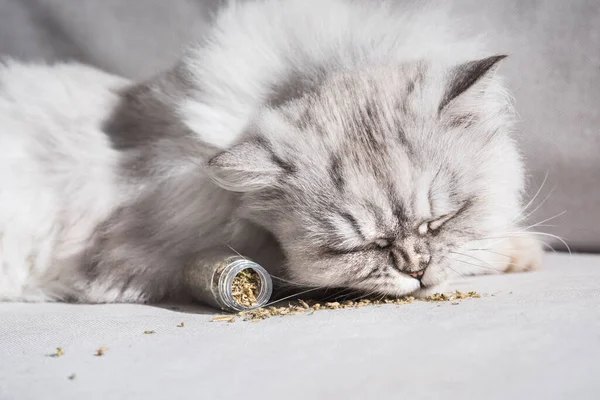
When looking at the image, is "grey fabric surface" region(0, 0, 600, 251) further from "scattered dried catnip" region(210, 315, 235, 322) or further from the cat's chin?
"scattered dried catnip" region(210, 315, 235, 322)

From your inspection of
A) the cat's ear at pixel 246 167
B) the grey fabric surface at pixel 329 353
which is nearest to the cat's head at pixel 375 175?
the cat's ear at pixel 246 167

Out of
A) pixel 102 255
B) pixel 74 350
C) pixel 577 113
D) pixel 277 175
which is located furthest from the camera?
pixel 577 113

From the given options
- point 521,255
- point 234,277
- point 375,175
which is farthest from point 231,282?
point 521,255

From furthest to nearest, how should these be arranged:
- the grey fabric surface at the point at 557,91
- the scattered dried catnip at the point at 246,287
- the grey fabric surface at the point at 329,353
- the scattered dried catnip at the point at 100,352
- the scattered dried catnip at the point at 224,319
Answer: the grey fabric surface at the point at 557,91, the scattered dried catnip at the point at 246,287, the scattered dried catnip at the point at 224,319, the scattered dried catnip at the point at 100,352, the grey fabric surface at the point at 329,353

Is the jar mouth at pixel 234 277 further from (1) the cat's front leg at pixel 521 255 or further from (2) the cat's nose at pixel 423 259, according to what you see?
(1) the cat's front leg at pixel 521 255

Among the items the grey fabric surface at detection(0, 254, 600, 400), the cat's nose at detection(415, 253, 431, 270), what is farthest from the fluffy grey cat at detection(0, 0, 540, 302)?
the grey fabric surface at detection(0, 254, 600, 400)

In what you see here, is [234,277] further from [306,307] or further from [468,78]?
[468,78]

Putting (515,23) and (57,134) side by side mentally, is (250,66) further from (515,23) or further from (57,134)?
(515,23)

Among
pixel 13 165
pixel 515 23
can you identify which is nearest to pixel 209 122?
pixel 13 165
